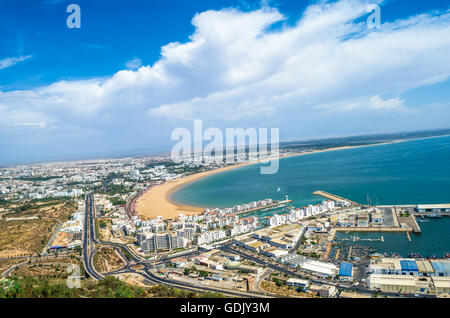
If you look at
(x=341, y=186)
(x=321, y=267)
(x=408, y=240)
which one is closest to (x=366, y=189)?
(x=341, y=186)

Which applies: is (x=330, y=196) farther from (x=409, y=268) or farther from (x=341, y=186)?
(x=409, y=268)

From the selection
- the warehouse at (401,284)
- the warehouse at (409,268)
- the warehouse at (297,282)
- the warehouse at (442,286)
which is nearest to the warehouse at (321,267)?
the warehouse at (297,282)

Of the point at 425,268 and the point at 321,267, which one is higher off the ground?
the point at 425,268

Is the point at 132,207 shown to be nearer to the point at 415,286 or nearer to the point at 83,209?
the point at 83,209

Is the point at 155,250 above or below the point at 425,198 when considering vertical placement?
below
